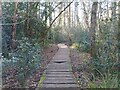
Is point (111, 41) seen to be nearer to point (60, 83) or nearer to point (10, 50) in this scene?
point (60, 83)

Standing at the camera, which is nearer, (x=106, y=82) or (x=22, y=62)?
(x=106, y=82)

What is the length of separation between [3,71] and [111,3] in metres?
1.67

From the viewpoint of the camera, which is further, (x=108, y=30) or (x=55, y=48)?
(x=55, y=48)

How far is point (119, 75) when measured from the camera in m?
2.70

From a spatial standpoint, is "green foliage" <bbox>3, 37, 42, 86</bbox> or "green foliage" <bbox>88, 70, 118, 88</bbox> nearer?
"green foliage" <bbox>88, 70, 118, 88</bbox>

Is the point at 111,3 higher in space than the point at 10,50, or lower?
higher

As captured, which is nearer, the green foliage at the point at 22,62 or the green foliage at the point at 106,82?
the green foliage at the point at 106,82

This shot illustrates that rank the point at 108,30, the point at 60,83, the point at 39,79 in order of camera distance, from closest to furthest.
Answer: the point at 60,83
the point at 39,79
the point at 108,30

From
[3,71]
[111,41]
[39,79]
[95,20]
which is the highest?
[95,20]

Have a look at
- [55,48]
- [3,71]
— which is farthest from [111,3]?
[55,48]

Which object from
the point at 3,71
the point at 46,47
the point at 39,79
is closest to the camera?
the point at 3,71

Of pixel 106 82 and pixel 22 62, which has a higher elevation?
pixel 22 62

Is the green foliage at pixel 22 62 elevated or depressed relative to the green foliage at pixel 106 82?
elevated

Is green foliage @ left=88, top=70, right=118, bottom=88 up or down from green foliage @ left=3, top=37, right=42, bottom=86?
down
